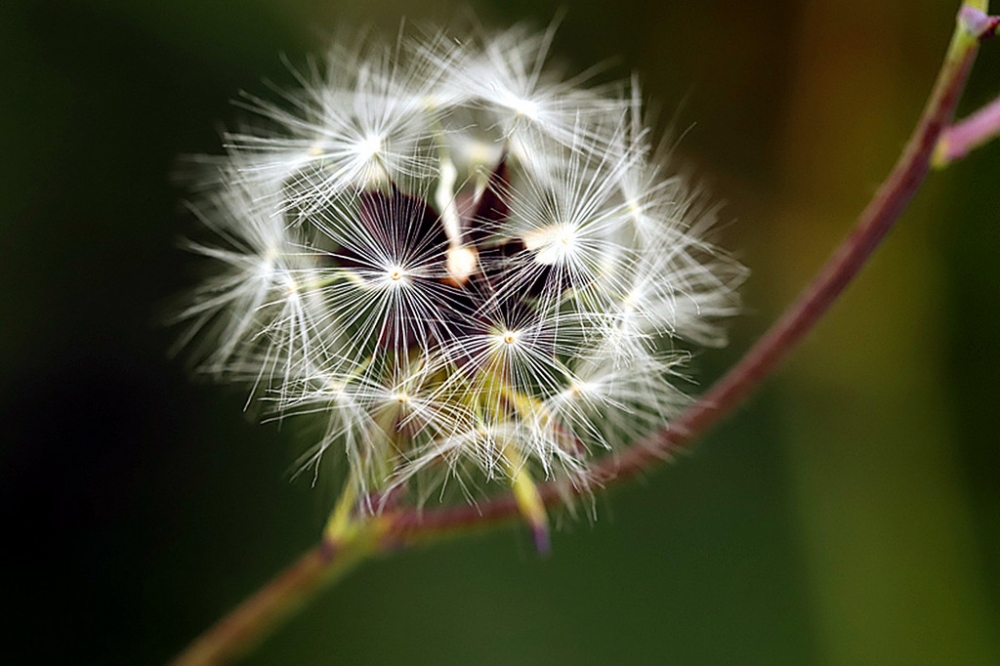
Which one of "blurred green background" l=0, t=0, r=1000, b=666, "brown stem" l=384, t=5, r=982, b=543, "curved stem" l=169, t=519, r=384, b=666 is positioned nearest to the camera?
"brown stem" l=384, t=5, r=982, b=543

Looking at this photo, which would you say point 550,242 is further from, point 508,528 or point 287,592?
point 508,528

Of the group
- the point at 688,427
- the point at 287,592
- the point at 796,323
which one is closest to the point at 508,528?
the point at 287,592

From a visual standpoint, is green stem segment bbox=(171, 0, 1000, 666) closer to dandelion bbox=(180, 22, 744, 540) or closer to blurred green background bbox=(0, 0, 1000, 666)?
dandelion bbox=(180, 22, 744, 540)

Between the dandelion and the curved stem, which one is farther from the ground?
the dandelion

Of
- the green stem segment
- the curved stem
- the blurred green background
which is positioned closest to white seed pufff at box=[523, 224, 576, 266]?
the green stem segment

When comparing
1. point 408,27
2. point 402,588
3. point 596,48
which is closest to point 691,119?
point 596,48
